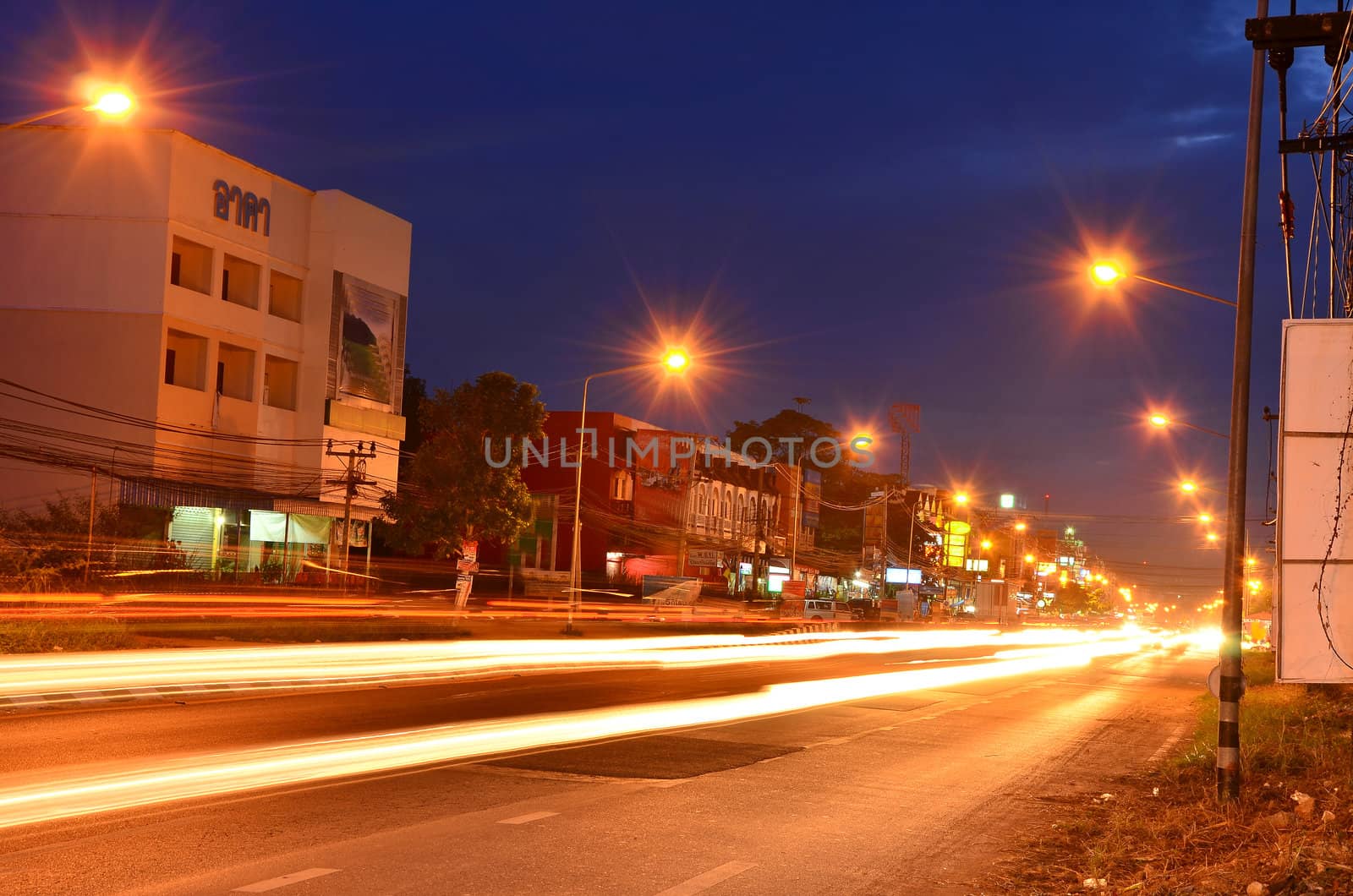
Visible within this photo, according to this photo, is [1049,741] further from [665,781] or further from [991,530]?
[991,530]

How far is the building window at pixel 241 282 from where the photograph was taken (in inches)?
2040

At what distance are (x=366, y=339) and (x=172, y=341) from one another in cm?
915

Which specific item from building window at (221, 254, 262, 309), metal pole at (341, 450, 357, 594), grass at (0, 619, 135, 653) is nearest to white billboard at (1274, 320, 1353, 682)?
grass at (0, 619, 135, 653)

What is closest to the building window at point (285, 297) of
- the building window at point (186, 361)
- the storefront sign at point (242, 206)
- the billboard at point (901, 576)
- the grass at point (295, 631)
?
the storefront sign at point (242, 206)

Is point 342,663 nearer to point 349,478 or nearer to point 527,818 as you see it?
point 527,818

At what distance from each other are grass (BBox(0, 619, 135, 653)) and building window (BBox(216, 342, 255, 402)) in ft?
90.0

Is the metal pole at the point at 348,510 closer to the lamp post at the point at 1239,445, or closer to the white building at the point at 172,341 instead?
the white building at the point at 172,341

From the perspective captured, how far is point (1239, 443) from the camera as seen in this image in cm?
1236

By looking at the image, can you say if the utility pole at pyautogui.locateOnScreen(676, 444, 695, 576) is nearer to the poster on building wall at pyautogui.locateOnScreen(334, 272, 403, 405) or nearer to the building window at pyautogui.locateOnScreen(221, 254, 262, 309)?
the poster on building wall at pyautogui.locateOnScreen(334, 272, 403, 405)

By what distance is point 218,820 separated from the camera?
955cm

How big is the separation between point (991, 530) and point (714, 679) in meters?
140

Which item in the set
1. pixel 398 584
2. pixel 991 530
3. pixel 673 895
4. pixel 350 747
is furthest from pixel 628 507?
pixel 991 530

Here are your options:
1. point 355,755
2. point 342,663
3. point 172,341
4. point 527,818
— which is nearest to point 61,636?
point 342,663

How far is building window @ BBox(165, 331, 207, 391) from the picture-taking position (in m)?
49.1
